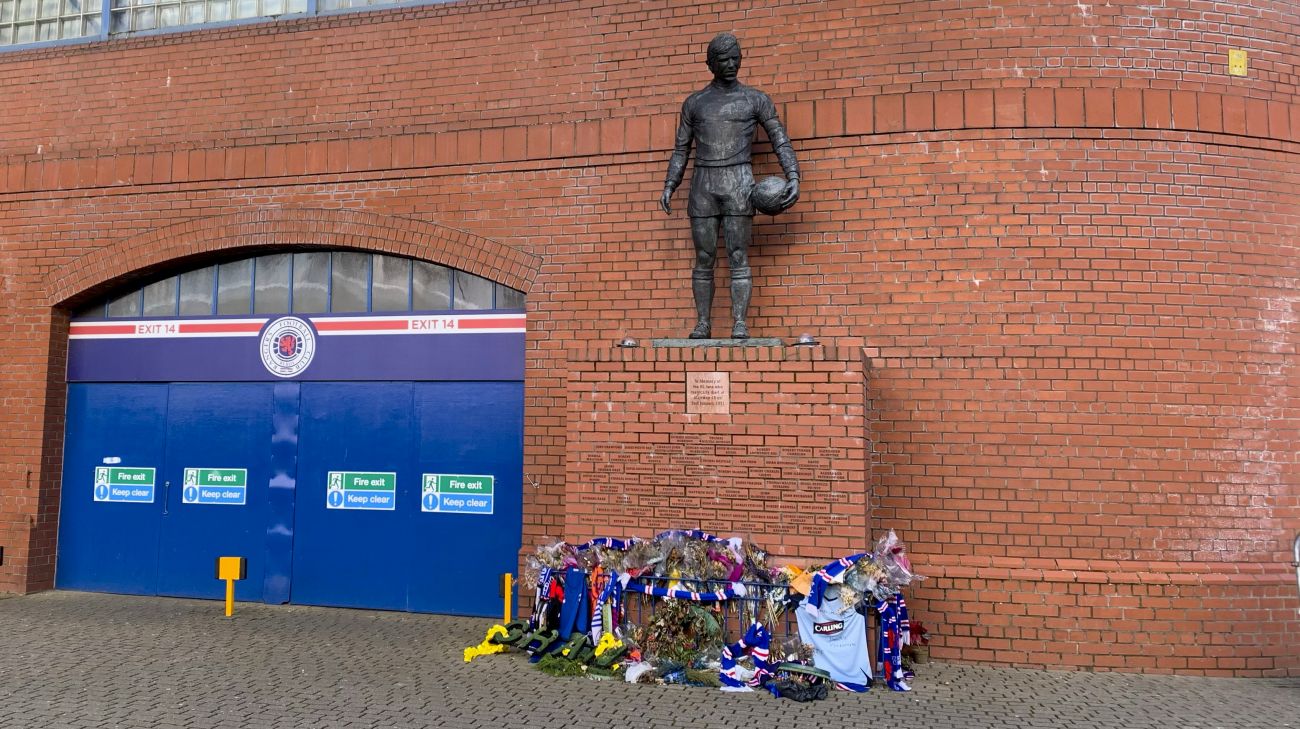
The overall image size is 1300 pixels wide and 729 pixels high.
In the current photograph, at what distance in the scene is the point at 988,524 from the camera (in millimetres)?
6891

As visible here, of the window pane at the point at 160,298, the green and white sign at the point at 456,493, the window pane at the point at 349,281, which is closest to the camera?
the green and white sign at the point at 456,493

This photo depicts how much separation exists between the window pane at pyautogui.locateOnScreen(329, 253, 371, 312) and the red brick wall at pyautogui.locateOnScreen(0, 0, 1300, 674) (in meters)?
0.39

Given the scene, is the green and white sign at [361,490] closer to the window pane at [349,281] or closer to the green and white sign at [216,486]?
the green and white sign at [216,486]

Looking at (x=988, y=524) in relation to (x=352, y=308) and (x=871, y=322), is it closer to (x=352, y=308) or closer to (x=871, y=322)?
(x=871, y=322)

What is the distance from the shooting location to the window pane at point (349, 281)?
8797 millimetres

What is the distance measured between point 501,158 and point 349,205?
160 centimetres

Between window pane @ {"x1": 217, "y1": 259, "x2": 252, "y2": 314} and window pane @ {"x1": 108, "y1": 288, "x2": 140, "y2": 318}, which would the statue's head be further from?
window pane @ {"x1": 108, "y1": 288, "x2": 140, "y2": 318}

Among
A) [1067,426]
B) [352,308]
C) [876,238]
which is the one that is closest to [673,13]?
[876,238]

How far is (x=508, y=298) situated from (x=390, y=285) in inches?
49.2

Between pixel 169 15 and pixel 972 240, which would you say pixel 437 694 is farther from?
pixel 169 15

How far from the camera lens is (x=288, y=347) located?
8914 millimetres

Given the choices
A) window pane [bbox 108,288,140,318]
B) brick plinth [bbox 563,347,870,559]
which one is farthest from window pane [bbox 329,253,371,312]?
brick plinth [bbox 563,347,870,559]

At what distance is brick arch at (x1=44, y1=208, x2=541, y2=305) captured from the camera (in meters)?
8.13

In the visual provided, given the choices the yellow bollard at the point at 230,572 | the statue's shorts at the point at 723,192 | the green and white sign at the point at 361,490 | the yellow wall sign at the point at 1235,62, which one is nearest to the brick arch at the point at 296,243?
the statue's shorts at the point at 723,192
